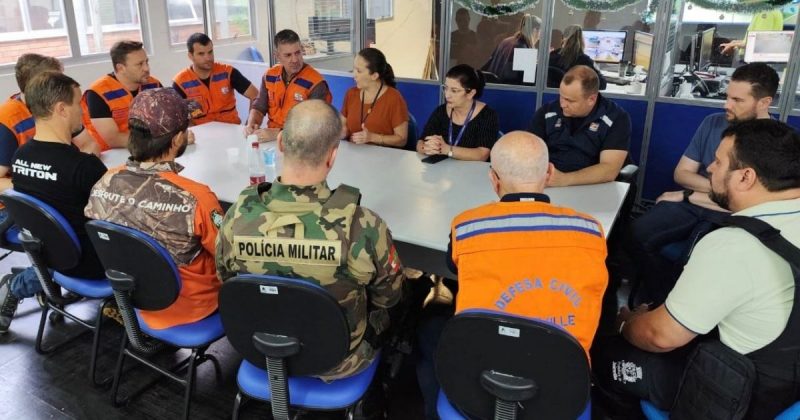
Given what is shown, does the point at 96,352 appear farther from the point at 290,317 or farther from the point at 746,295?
the point at 746,295

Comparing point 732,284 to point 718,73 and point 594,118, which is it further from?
point 718,73

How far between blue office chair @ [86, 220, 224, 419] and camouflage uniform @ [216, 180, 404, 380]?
0.23 meters

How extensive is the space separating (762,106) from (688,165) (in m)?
0.43

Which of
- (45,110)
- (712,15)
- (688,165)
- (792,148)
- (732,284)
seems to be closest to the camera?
(732,284)

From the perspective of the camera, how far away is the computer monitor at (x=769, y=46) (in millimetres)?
3648

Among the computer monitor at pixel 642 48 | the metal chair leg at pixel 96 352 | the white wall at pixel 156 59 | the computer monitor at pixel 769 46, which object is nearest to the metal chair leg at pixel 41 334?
the metal chair leg at pixel 96 352

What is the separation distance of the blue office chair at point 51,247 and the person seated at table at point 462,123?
1.72m

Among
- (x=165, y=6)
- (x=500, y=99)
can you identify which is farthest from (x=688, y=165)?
(x=165, y=6)

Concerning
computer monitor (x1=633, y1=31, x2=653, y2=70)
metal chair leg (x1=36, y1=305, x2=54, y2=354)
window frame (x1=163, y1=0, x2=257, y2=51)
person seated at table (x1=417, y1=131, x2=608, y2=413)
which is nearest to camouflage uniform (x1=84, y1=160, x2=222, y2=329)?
person seated at table (x1=417, y1=131, x2=608, y2=413)

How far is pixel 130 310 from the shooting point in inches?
71.9

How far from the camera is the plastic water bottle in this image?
8.11 ft

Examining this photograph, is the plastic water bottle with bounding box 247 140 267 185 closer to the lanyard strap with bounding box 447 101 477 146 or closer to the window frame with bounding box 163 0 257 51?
the lanyard strap with bounding box 447 101 477 146

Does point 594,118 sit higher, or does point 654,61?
point 654,61

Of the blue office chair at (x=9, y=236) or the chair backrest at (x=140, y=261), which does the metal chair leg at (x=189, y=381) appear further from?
the blue office chair at (x=9, y=236)
